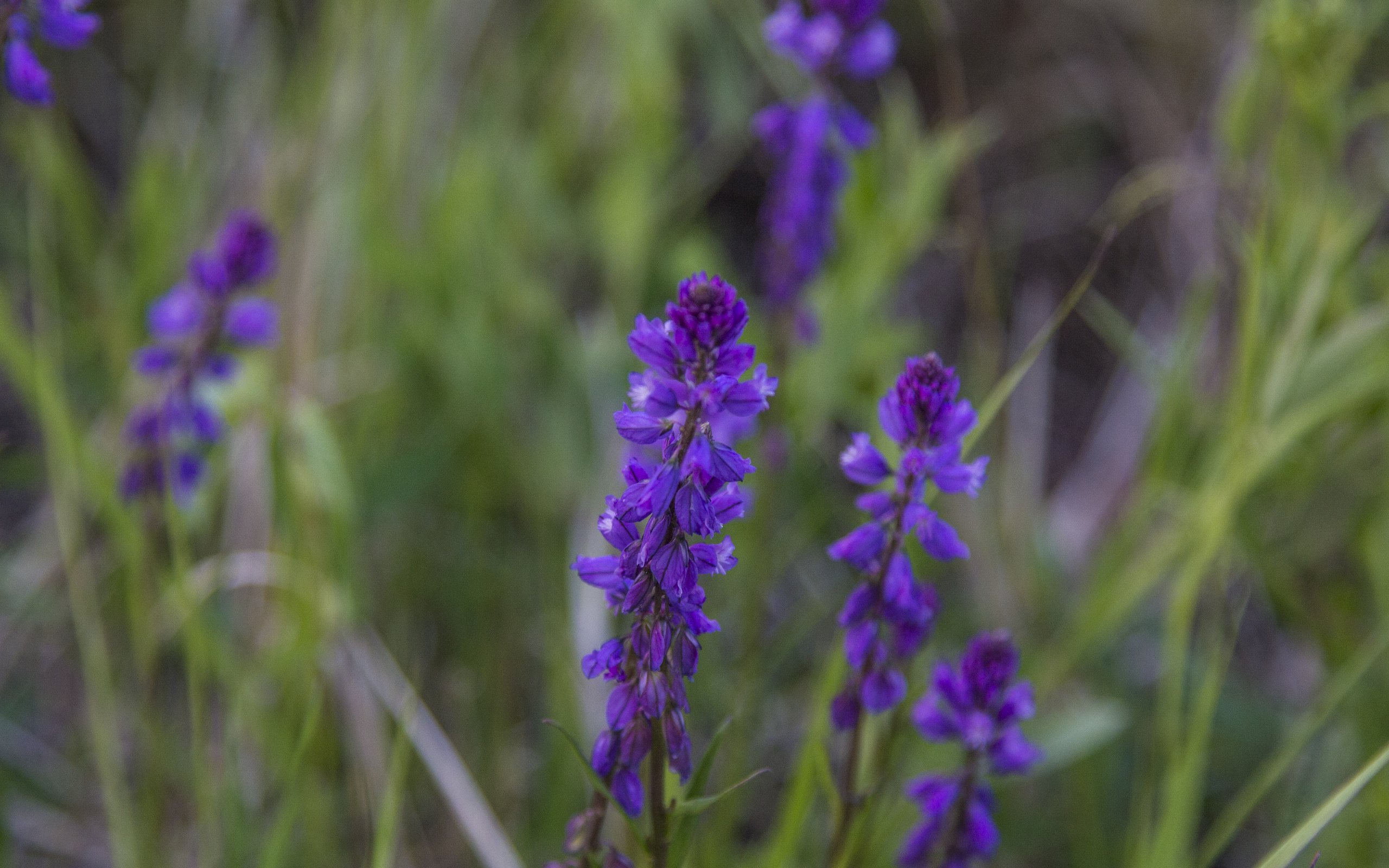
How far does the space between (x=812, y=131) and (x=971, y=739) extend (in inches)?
53.6

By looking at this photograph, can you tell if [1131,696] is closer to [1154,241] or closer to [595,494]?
[595,494]

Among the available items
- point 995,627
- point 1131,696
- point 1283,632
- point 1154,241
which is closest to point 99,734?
point 995,627

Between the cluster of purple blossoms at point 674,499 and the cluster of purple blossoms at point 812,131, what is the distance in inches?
51.6

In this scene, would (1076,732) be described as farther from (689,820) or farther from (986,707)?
(689,820)

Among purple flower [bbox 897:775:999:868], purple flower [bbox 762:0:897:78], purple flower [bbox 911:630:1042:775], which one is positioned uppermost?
purple flower [bbox 762:0:897:78]

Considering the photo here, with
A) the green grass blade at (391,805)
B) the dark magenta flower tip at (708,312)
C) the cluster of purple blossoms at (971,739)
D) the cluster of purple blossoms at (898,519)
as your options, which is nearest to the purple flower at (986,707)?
the cluster of purple blossoms at (971,739)

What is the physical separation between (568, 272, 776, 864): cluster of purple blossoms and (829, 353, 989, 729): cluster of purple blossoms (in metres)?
0.28

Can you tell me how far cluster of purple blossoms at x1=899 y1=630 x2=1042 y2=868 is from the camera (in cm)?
182

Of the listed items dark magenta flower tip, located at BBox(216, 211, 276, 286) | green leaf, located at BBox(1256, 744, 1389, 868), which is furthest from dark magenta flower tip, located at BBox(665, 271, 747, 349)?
dark magenta flower tip, located at BBox(216, 211, 276, 286)

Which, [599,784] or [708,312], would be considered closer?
[708,312]

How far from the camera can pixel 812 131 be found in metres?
2.58

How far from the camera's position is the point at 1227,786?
10.2 feet

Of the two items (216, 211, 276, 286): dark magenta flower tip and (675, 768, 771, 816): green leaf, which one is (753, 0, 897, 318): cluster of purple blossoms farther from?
(675, 768, 771, 816): green leaf

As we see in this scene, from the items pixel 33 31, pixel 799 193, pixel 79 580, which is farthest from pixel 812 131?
pixel 79 580
